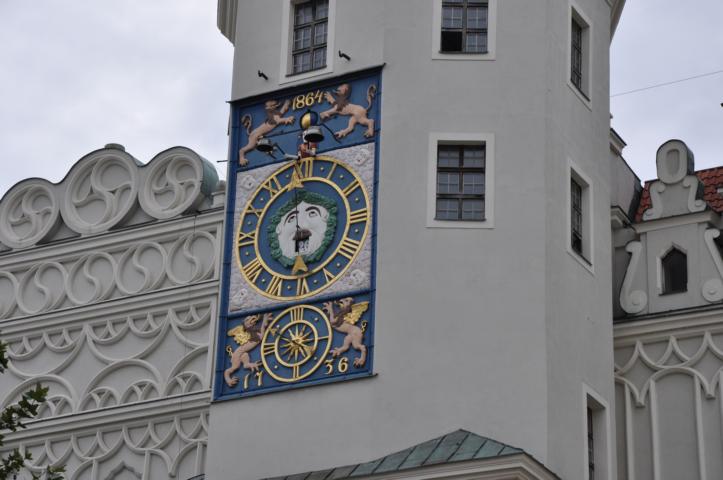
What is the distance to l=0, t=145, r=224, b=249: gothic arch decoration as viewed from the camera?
2569 centimetres

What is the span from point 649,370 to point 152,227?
6.31m

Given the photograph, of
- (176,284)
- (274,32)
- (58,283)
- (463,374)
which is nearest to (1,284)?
(58,283)

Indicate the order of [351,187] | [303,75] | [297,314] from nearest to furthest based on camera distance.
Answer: [297,314]
[351,187]
[303,75]

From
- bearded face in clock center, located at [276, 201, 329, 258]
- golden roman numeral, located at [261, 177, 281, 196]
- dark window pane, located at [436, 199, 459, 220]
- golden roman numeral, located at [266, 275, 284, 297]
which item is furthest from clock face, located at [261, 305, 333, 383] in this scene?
dark window pane, located at [436, 199, 459, 220]

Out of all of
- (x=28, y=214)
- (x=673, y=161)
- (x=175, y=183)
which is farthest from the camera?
(x=28, y=214)

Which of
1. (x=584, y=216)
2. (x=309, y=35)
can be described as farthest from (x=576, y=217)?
(x=309, y=35)

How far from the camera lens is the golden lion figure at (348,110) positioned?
76.1 ft

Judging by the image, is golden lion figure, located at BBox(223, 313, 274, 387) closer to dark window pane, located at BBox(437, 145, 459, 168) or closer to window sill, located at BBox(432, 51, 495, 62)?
dark window pane, located at BBox(437, 145, 459, 168)

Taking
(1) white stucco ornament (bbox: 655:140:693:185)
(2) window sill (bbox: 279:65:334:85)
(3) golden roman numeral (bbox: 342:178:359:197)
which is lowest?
(3) golden roman numeral (bbox: 342:178:359:197)

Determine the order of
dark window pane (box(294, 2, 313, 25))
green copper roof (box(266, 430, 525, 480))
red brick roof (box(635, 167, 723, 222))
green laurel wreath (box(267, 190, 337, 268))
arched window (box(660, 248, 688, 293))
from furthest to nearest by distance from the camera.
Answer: red brick roof (box(635, 167, 723, 222)) < dark window pane (box(294, 2, 313, 25)) < arched window (box(660, 248, 688, 293)) < green laurel wreath (box(267, 190, 337, 268)) < green copper roof (box(266, 430, 525, 480))

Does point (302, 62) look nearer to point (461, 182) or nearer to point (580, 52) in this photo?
point (461, 182)

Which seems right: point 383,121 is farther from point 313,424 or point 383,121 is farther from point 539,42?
point 313,424

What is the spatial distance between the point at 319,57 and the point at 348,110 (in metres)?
0.97

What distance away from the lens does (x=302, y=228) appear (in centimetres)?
2302
